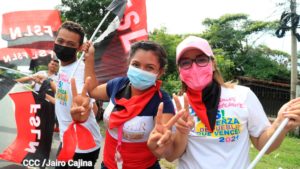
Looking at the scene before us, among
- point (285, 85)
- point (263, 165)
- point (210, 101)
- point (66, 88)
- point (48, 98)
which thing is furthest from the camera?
point (285, 85)

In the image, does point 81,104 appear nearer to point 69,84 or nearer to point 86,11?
point 69,84

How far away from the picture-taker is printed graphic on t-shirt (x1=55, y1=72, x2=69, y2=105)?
118 inches

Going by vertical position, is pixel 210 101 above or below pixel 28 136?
above

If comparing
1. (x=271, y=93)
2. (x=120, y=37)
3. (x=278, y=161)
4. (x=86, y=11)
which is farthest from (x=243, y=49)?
(x=120, y=37)

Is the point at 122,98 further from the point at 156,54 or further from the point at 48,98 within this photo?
the point at 48,98

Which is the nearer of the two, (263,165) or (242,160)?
(242,160)

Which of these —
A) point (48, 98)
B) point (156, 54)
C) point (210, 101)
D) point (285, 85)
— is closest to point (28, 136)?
point (48, 98)

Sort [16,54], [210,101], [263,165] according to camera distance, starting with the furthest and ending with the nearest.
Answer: [263,165] → [16,54] → [210,101]

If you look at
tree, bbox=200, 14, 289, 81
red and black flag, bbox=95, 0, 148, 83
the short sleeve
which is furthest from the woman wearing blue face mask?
tree, bbox=200, 14, 289, 81

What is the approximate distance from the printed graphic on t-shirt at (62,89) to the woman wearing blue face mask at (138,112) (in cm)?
75

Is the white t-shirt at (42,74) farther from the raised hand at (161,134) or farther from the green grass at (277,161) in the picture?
the green grass at (277,161)

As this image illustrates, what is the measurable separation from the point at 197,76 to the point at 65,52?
4.71 ft

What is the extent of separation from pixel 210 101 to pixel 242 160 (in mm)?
389

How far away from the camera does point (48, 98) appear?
3.44 m
